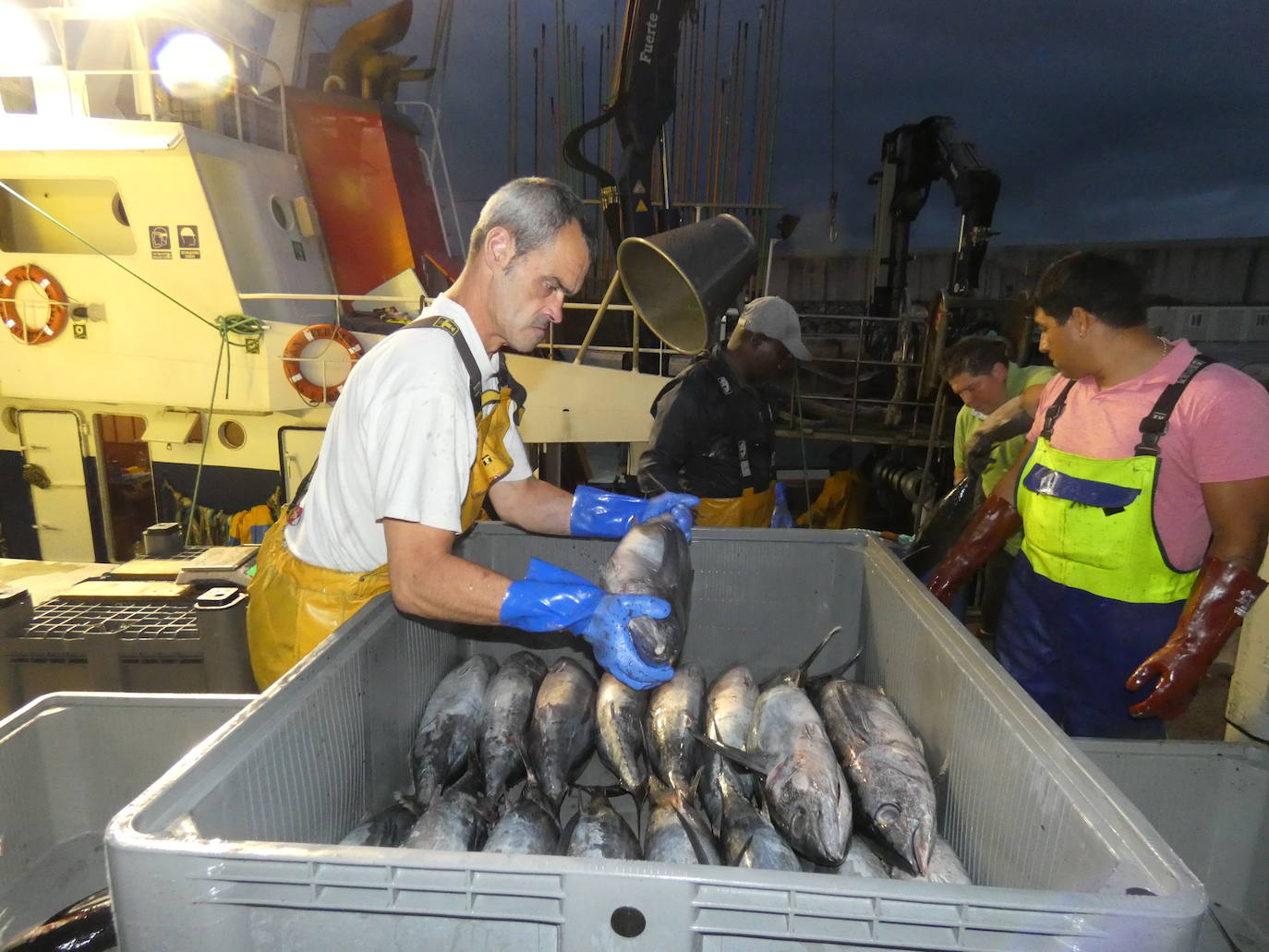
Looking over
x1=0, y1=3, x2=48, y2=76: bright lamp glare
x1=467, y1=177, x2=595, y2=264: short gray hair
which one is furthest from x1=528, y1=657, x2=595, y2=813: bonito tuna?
x1=0, y1=3, x2=48, y2=76: bright lamp glare

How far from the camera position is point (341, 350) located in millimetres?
4672

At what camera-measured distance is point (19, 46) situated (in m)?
4.83

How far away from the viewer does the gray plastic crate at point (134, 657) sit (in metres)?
2.34

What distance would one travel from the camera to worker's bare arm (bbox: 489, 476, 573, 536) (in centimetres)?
238

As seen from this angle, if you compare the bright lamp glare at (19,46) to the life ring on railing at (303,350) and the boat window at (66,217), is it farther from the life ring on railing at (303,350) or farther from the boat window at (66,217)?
the life ring on railing at (303,350)

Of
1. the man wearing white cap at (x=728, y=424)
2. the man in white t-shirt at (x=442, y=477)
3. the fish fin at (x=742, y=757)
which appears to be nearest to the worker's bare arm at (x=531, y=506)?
the man in white t-shirt at (x=442, y=477)

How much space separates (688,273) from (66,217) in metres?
5.27

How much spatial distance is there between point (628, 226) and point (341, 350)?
2.41 meters

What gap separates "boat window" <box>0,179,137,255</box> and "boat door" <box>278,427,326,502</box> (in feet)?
6.12

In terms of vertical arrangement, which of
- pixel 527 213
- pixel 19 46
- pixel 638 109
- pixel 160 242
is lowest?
pixel 527 213

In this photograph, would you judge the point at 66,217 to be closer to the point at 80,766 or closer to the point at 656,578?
the point at 80,766

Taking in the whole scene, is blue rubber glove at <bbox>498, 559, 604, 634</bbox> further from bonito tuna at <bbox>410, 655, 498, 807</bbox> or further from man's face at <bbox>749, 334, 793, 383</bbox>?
man's face at <bbox>749, 334, 793, 383</bbox>

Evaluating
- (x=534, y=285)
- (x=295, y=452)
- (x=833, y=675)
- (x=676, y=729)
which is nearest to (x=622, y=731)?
(x=676, y=729)

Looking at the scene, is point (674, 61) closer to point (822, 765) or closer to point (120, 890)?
point (822, 765)
